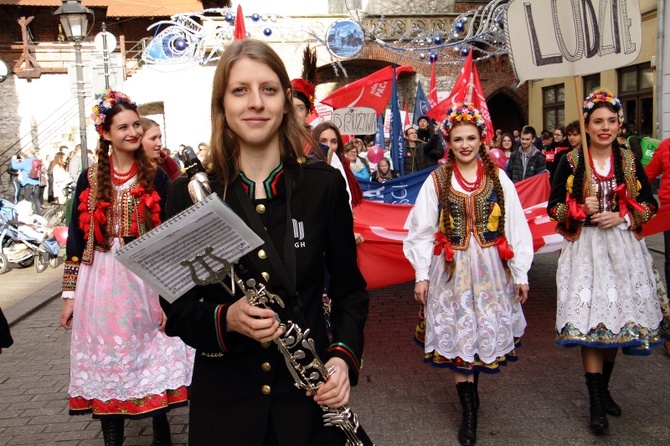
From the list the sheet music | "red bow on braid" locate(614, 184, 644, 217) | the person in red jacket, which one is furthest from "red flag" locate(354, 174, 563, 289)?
the sheet music

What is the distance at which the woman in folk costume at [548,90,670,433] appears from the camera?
4.28m

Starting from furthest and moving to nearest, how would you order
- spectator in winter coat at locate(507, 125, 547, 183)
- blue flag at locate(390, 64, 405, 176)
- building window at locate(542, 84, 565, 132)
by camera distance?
building window at locate(542, 84, 565, 132) < blue flag at locate(390, 64, 405, 176) < spectator in winter coat at locate(507, 125, 547, 183)

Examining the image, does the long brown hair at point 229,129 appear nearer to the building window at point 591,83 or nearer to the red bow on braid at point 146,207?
the red bow on braid at point 146,207

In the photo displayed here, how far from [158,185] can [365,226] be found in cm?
310

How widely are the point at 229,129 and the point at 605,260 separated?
3.07 meters

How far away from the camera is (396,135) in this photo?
12.4 m

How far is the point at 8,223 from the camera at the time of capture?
11359mm

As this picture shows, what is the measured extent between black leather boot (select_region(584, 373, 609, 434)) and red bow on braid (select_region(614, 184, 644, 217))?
1048 millimetres

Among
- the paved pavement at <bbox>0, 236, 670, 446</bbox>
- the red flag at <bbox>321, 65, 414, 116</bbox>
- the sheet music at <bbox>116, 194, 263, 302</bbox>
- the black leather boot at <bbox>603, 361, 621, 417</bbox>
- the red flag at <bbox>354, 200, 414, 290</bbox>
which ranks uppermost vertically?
the red flag at <bbox>321, 65, 414, 116</bbox>

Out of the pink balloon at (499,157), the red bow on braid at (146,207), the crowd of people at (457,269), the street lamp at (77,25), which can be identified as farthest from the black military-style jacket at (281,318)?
the street lamp at (77,25)

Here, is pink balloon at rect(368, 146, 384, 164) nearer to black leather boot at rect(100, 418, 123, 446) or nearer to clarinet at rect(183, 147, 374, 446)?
black leather boot at rect(100, 418, 123, 446)

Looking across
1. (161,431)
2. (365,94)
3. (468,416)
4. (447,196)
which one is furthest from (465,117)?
(365,94)

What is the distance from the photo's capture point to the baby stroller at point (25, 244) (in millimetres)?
11141

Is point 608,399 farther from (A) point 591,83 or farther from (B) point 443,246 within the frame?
(A) point 591,83
